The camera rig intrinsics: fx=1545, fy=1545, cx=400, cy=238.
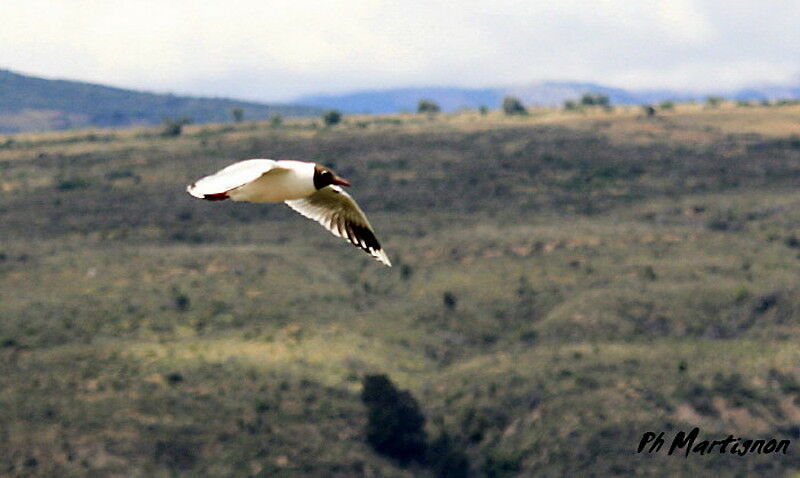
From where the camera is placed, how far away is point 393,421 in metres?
74.5

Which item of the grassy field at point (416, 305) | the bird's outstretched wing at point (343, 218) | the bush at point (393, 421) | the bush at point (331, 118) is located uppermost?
the bird's outstretched wing at point (343, 218)

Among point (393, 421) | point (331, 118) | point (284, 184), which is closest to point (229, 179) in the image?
point (284, 184)

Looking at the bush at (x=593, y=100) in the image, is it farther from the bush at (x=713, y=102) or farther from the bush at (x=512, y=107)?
the bush at (x=713, y=102)

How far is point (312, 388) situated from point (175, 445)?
8878 mm

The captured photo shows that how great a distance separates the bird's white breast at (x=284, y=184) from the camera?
58.9 ft

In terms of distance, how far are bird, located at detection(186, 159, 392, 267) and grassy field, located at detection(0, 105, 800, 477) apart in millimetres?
49029

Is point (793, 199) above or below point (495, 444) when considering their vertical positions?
above

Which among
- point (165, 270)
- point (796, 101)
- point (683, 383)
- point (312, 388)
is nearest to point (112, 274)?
point (165, 270)

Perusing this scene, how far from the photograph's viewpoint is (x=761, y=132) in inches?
4943

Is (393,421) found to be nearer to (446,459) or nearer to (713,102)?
(446,459)

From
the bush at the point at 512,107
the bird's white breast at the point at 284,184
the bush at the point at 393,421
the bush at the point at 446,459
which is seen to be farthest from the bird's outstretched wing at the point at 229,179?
the bush at the point at 512,107

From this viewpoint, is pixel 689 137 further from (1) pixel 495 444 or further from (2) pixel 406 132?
(1) pixel 495 444

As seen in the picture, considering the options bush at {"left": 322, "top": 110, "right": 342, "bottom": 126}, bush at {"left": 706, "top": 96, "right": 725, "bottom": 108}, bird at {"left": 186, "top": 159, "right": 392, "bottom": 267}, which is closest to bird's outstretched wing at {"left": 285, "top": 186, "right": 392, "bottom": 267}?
bird at {"left": 186, "top": 159, "right": 392, "bottom": 267}

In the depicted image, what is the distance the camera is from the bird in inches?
667
